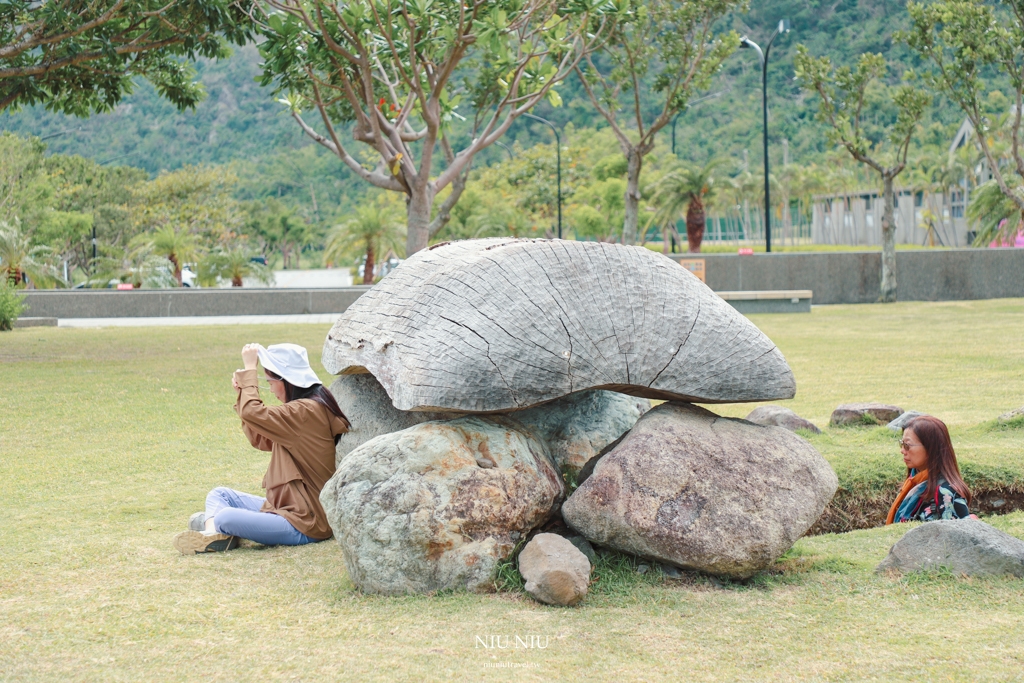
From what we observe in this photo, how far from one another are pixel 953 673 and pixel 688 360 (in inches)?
73.3

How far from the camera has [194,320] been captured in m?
22.2

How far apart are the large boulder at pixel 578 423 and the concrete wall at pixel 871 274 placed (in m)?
19.1

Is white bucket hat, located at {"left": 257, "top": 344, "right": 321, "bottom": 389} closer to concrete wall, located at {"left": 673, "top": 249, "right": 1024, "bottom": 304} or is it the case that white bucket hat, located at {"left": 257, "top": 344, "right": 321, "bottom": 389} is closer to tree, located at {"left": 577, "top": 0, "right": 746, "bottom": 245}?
tree, located at {"left": 577, "top": 0, "right": 746, "bottom": 245}

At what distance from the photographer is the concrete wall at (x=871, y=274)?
23.8 m

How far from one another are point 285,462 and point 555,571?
1646mm

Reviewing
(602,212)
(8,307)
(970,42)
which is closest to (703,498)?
(8,307)

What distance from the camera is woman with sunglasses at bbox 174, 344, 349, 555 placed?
475 cm

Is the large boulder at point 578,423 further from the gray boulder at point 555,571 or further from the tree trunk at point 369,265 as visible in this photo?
the tree trunk at point 369,265

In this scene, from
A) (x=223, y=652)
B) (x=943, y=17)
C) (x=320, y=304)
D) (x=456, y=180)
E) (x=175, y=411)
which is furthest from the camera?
(x=320, y=304)

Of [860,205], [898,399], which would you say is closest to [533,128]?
[860,205]

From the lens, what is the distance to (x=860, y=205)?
182ft

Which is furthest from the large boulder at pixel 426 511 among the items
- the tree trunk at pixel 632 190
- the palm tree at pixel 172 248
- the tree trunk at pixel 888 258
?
the palm tree at pixel 172 248

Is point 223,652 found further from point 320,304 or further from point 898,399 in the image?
point 320,304

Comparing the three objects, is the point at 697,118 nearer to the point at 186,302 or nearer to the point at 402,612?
the point at 186,302
